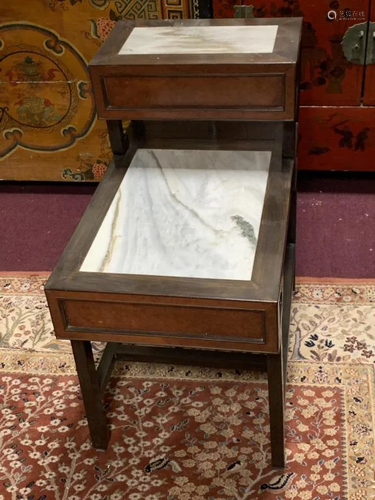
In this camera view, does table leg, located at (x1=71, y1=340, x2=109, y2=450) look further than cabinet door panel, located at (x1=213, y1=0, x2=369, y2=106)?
No

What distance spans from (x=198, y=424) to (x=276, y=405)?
1.31 ft

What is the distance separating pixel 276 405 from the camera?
2045mm

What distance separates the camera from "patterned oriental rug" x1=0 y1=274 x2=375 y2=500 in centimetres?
217

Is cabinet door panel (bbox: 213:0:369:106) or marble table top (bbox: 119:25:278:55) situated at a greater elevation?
marble table top (bbox: 119:25:278:55)

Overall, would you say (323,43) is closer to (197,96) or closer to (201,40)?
(201,40)

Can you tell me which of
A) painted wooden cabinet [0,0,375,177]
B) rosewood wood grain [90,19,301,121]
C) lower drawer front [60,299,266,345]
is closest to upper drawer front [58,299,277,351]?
lower drawer front [60,299,266,345]

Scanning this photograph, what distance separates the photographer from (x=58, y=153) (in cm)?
334

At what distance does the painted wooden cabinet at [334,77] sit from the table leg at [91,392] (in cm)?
154

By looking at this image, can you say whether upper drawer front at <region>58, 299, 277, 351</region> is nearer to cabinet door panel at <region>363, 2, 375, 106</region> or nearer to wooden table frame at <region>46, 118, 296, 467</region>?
wooden table frame at <region>46, 118, 296, 467</region>

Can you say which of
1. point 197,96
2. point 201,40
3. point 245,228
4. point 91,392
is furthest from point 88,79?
point 91,392

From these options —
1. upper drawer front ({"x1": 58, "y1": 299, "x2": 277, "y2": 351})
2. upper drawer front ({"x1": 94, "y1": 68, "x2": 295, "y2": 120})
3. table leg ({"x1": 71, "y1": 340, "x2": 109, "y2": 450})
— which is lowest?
table leg ({"x1": 71, "y1": 340, "x2": 109, "y2": 450})

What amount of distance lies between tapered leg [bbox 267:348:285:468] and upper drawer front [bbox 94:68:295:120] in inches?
28.2

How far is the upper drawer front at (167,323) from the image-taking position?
1.86 m

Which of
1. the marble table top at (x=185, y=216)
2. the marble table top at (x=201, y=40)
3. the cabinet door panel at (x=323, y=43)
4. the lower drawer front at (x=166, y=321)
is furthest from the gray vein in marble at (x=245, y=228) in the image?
the cabinet door panel at (x=323, y=43)
